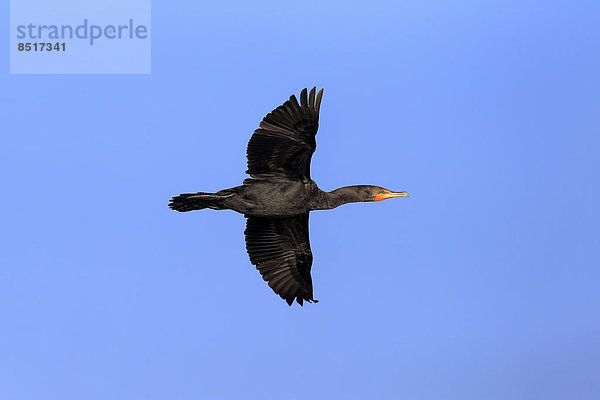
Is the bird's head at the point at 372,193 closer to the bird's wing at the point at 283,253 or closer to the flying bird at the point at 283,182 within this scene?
the flying bird at the point at 283,182

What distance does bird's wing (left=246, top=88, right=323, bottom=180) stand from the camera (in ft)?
50.9

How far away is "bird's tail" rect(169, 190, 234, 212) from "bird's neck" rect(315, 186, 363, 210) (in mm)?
1494

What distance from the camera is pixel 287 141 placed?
15.7 meters

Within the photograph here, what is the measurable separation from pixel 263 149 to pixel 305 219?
6.27 ft

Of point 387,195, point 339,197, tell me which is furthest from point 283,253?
point 387,195

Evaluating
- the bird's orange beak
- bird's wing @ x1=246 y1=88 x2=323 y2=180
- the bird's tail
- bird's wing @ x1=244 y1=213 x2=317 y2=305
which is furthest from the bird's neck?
the bird's tail

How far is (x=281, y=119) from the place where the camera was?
15570 mm

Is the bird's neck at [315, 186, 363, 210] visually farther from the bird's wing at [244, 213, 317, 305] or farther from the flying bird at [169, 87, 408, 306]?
the bird's wing at [244, 213, 317, 305]

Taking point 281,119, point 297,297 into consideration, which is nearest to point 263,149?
point 281,119

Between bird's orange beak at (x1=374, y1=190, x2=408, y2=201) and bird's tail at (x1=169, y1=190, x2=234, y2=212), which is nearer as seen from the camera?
bird's tail at (x1=169, y1=190, x2=234, y2=212)

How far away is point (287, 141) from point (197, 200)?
1.65m

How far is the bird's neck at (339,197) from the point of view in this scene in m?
16.1

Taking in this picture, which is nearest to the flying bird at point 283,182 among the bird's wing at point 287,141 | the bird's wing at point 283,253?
the bird's wing at point 287,141

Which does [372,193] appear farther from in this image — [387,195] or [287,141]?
[287,141]
